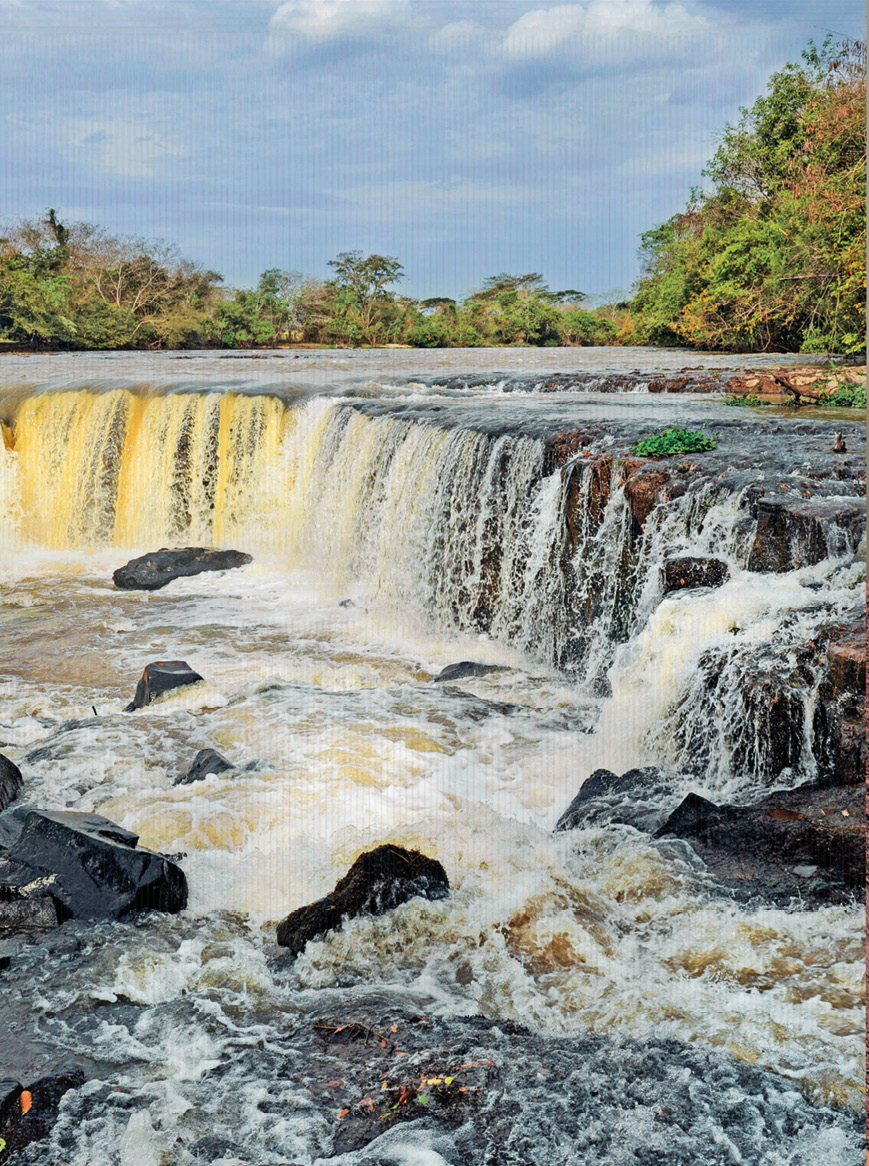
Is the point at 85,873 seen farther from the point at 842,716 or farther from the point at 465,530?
the point at 465,530

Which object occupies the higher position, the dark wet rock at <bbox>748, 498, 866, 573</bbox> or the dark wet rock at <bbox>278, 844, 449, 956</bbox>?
the dark wet rock at <bbox>748, 498, 866, 573</bbox>

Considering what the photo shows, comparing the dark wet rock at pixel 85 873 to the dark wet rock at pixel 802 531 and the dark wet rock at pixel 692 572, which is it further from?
the dark wet rock at pixel 802 531

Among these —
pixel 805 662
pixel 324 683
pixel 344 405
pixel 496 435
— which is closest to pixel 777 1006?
pixel 805 662

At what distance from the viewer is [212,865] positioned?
4.61 metres

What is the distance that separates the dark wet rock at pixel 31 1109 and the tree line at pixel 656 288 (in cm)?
1037

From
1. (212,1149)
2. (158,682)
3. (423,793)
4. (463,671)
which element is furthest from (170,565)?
(212,1149)

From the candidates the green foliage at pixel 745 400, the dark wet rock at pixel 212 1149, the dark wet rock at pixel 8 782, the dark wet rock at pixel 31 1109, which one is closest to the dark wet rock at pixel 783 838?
the dark wet rock at pixel 212 1149

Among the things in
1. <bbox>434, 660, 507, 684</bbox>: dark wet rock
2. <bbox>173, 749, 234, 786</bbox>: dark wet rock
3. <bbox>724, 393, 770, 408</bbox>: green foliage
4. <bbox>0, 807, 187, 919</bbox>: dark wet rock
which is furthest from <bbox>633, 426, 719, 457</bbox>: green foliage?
<bbox>0, 807, 187, 919</bbox>: dark wet rock

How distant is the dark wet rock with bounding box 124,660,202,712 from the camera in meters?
6.89

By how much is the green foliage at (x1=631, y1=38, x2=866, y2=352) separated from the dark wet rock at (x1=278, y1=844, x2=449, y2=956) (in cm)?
399

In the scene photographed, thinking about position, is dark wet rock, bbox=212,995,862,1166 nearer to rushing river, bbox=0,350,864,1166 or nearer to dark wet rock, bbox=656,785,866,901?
rushing river, bbox=0,350,864,1166

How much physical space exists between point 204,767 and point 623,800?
8.00 feet

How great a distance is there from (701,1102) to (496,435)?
→ 6.67 meters

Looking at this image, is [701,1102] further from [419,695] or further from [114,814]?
[419,695]
